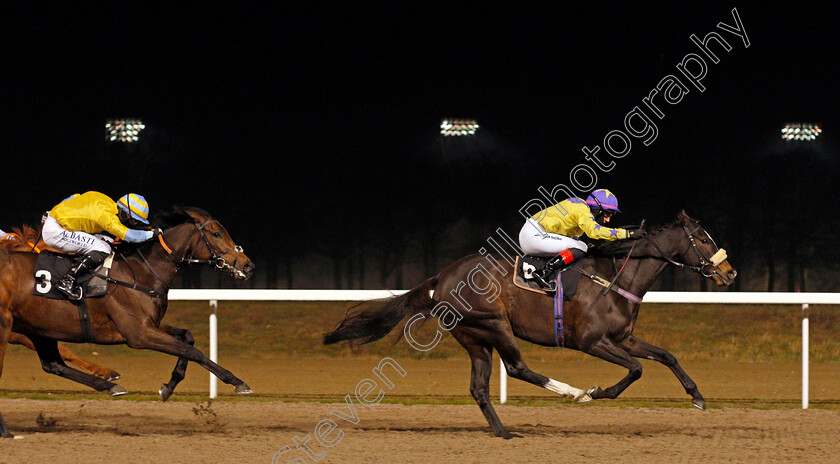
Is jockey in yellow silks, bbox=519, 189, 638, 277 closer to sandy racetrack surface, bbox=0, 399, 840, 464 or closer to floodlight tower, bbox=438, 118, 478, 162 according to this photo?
sandy racetrack surface, bbox=0, 399, 840, 464

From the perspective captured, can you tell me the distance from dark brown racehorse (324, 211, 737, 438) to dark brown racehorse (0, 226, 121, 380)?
5.08ft

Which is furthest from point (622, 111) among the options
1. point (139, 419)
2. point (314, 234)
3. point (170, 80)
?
point (139, 419)

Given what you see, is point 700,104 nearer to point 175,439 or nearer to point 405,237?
point 405,237

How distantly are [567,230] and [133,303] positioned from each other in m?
2.67

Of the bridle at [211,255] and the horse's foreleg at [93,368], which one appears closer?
the bridle at [211,255]

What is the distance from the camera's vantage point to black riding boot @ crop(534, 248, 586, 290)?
5.04 metres

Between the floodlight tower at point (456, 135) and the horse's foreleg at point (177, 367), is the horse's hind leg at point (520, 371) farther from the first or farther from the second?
the floodlight tower at point (456, 135)

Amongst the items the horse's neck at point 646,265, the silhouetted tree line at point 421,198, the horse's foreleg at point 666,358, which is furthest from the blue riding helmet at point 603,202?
the silhouetted tree line at point 421,198

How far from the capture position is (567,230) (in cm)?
532

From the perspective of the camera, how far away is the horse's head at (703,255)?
5.06 m

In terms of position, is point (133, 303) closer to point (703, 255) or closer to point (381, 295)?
point (381, 295)

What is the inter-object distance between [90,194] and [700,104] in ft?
36.6

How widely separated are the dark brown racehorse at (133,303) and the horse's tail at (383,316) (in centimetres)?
70

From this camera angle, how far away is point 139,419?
545 centimetres
